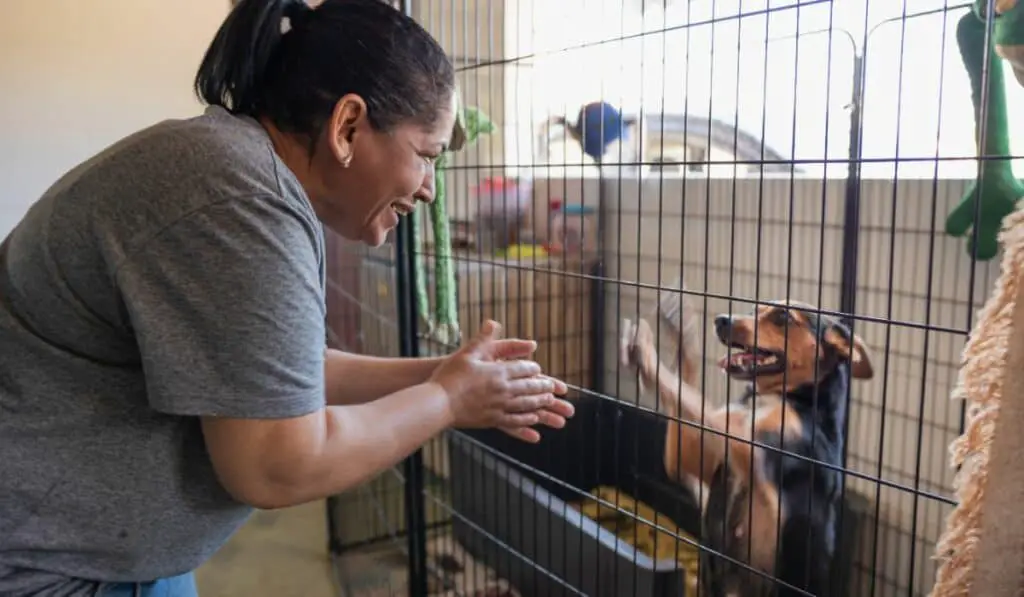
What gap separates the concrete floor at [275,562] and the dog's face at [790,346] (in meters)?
1.24

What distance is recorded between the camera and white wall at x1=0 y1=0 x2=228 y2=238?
7.96ft

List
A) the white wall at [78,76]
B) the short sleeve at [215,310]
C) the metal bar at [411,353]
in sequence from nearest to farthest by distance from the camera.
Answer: the short sleeve at [215,310] < the metal bar at [411,353] < the white wall at [78,76]

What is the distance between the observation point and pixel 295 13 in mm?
808

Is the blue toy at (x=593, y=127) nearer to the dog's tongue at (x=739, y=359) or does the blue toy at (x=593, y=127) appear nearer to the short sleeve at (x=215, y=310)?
the dog's tongue at (x=739, y=359)

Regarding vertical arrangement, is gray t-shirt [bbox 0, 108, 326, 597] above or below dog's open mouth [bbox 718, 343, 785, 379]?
above

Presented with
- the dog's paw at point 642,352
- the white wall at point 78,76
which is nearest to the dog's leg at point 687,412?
the dog's paw at point 642,352

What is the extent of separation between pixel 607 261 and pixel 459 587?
93cm

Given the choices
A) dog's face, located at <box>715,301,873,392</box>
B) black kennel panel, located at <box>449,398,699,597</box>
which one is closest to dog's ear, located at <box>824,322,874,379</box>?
dog's face, located at <box>715,301,873,392</box>

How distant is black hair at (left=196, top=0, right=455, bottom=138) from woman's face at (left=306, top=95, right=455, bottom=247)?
12 millimetres

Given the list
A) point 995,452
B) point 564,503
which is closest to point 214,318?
point 995,452

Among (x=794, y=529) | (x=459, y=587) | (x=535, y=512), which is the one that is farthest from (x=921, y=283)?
(x=459, y=587)

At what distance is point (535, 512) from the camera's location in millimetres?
1635

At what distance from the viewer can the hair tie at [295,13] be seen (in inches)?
31.6

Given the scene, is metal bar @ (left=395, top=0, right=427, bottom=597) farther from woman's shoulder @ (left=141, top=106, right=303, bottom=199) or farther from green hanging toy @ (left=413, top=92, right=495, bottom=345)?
woman's shoulder @ (left=141, top=106, right=303, bottom=199)
